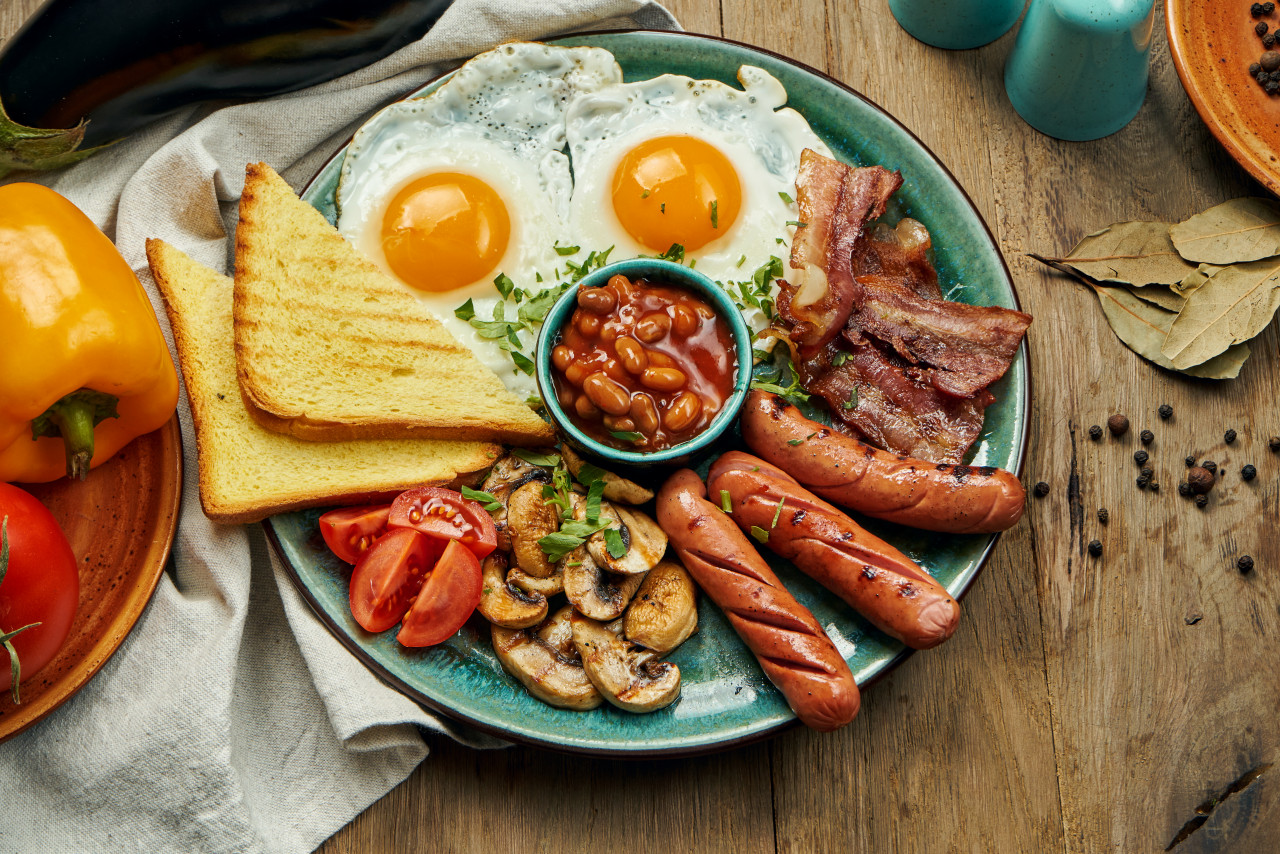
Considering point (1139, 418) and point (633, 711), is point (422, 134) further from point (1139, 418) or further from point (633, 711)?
point (1139, 418)

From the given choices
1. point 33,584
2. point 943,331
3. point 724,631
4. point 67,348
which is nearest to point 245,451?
point 67,348

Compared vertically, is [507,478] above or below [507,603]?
above

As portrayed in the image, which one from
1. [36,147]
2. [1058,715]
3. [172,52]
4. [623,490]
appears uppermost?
[172,52]

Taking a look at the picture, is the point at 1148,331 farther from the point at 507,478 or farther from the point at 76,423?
the point at 76,423

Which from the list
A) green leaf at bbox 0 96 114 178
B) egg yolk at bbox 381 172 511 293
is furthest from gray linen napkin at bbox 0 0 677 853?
egg yolk at bbox 381 172 511 293

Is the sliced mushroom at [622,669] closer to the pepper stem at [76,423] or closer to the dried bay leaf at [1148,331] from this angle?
the pepper stem at [76,423]

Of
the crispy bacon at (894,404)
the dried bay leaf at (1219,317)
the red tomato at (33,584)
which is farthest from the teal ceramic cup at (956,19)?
the red tomato at (33,584)
